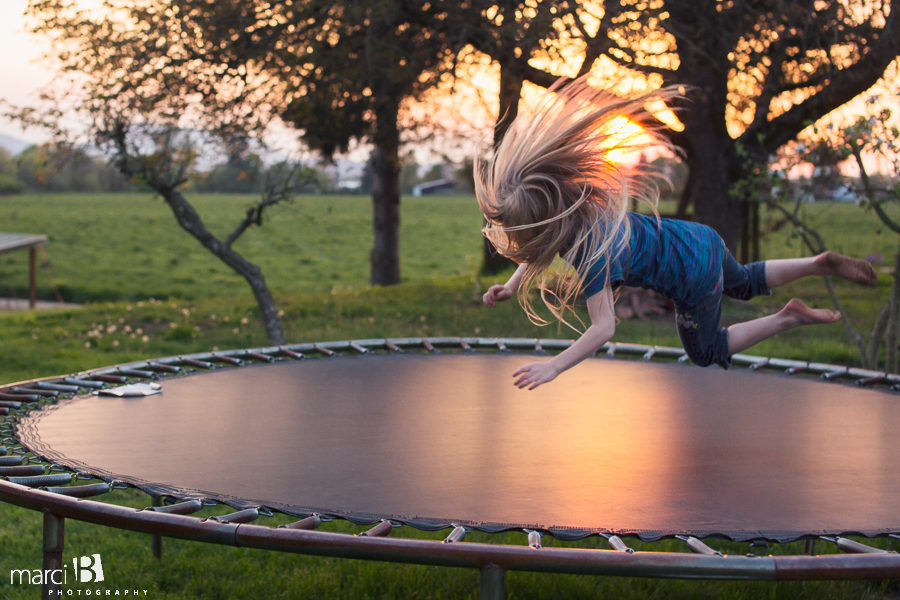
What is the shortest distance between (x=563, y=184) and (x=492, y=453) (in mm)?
632

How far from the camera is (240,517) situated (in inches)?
47.9

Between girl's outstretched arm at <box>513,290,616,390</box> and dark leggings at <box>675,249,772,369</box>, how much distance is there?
0.42 m

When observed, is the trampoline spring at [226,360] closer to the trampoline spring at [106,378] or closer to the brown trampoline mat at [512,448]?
the brown trampoline mat at [512,448]

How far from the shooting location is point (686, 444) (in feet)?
5.96

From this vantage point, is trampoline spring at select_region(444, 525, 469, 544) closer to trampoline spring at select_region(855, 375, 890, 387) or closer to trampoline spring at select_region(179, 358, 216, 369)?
trampoline spring at select_region(179, 358, 216, 369)

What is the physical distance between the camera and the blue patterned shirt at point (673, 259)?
181cm

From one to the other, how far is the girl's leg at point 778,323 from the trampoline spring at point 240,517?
1.30 metres

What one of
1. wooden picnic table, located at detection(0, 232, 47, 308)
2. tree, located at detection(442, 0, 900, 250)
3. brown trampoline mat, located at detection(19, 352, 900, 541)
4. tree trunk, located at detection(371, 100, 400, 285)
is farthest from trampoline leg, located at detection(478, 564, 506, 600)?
wooden picnic table, located at detection(0, 232, 47, 308)

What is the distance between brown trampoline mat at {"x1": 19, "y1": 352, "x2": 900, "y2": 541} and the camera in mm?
1328

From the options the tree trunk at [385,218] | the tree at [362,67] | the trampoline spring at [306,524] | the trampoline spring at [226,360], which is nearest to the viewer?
the trampoline spring at [306,524]

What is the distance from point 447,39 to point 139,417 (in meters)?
3.61

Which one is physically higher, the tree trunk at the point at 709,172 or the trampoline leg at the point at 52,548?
the tree trunk at the point at 709,172

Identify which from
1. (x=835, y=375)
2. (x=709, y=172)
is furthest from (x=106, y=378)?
(x=709, y=172)

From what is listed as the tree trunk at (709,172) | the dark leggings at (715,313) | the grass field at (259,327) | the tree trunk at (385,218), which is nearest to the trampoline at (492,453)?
the dark leggings at (715,313)
